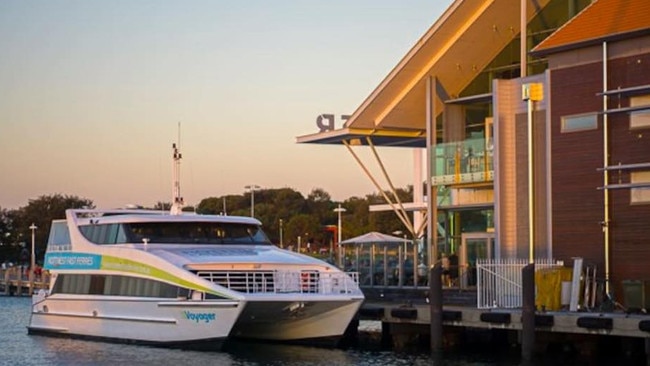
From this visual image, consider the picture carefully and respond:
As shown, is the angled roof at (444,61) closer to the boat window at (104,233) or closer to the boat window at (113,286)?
the boat window at (104,233)

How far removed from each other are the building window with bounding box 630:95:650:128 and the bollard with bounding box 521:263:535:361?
5.99 meters

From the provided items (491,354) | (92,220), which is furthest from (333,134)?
(491,354)

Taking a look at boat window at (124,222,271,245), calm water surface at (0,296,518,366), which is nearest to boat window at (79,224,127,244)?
boat window at (124,222,271,245)

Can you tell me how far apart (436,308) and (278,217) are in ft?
272

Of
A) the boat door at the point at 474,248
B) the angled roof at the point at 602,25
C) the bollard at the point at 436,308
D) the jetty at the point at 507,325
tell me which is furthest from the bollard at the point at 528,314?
the boat door at the point at 474,248

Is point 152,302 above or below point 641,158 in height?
below

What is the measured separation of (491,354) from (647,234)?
16.9ft

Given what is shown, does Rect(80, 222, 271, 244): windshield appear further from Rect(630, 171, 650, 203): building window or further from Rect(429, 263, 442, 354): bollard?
Rect(630, 171, 650, 203): building window

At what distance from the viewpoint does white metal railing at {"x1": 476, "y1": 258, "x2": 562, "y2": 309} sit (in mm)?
33625

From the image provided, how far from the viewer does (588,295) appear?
32719 millimetres

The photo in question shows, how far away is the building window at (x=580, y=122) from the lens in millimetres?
34500

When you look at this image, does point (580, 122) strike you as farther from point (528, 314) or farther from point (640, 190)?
point (528, 314)

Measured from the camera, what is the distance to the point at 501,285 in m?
33.9

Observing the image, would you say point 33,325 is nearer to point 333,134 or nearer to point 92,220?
point 92,220
